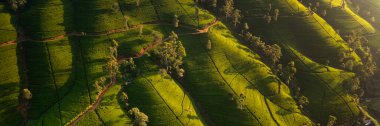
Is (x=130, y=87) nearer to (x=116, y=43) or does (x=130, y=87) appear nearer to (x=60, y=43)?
(x=116, y=43)

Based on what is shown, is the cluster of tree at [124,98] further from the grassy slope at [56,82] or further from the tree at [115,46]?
the tree at [115,46]

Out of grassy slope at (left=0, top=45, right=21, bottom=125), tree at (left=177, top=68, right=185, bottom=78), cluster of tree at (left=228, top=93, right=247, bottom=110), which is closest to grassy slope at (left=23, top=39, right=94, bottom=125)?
grassy slope at (left=0, top=45, right=21, bottom=125)

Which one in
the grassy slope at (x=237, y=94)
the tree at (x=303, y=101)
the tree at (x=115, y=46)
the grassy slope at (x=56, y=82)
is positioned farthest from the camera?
the tree at (x=115, y=46)

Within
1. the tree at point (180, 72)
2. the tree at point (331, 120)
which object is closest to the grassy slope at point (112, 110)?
the tree at point (180, 72)

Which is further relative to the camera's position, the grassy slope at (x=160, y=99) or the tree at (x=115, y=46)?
the tree at (x=115, y=46)

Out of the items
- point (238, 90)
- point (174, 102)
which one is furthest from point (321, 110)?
point (174, 102)

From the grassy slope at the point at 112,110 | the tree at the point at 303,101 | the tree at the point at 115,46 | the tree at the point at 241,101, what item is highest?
the tree at the point at 115,46

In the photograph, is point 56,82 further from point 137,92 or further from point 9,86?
point 137,92
